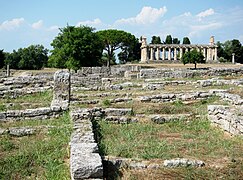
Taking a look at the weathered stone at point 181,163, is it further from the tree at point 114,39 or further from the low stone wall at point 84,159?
the tree at point 114,39

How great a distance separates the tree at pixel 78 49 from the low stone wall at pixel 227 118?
2893 cm

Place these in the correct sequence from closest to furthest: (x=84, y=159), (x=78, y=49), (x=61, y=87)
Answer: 1. (x=84, y=159)
2. (x=61, y=87)
3. (x=78, y=49)

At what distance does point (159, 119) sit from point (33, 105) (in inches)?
219

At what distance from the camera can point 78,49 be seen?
128ft

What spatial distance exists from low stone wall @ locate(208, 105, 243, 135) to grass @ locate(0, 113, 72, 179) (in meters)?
4.64

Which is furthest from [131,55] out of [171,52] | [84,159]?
[84,159]

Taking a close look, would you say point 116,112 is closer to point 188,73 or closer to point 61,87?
point 61,87

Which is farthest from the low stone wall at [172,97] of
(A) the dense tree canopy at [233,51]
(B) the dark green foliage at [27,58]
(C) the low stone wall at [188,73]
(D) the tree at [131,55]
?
(A) the dense tree canopy at [233,51]

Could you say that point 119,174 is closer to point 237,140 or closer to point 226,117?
point 237,140

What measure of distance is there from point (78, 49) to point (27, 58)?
31.6 metres

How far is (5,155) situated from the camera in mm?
7336

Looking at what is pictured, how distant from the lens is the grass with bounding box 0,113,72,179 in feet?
20.2

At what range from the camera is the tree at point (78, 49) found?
38.9 meters

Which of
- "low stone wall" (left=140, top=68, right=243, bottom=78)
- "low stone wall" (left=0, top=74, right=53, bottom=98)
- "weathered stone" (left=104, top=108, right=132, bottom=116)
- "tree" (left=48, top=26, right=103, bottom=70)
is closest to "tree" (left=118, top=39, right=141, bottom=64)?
"tree" (left=48, top=26, right=103, bottom=70)
